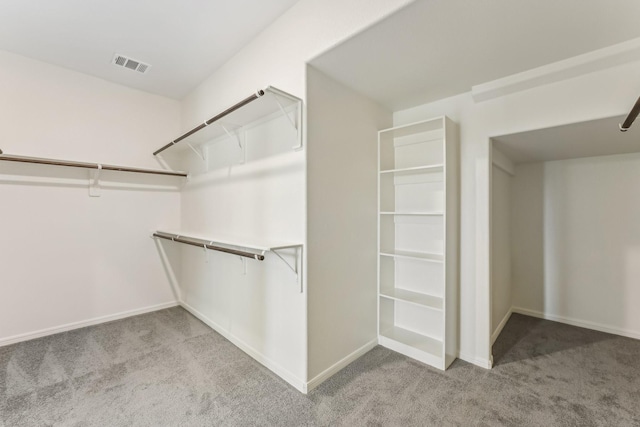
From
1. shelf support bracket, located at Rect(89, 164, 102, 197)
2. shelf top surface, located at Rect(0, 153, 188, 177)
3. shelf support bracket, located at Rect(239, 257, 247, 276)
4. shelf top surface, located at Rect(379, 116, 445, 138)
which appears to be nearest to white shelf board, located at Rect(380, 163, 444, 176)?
shelf top surface, located at Rect(379, 116, 445, 138)

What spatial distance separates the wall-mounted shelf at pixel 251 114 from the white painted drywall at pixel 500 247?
189cm

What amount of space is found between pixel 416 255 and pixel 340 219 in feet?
2.70

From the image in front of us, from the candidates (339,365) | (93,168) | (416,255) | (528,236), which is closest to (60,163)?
(93,168)

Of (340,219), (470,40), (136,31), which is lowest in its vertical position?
(340,219)

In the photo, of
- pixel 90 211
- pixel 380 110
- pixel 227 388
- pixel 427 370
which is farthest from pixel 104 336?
pixel 380 110

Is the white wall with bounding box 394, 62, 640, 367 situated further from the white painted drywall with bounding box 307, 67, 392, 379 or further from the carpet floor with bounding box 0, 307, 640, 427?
the white painted drywall with bounding box 307, 67, 392, 379

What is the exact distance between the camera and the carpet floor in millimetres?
1675

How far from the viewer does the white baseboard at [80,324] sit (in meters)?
2.61

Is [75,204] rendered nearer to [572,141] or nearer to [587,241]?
[572,141]

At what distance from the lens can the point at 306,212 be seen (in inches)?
75.6

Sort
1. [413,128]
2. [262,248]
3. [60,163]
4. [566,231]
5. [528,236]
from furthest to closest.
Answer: [528,236], [566,231], [60,163], [413,128], [262,248]

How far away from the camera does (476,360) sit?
7.37 feet

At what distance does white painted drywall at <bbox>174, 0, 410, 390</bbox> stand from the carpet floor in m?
0.24

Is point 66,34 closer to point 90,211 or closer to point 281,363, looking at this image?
point 90,211
